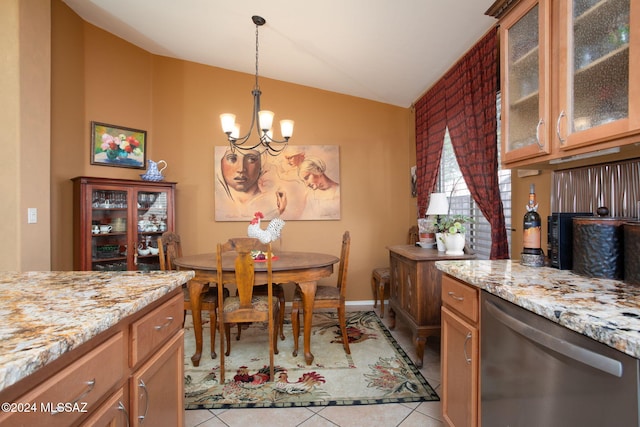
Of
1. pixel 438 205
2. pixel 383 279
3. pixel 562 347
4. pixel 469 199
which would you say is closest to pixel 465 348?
pixel 562 347

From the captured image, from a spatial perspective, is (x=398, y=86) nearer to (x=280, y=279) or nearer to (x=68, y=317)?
(x=280, y=279)

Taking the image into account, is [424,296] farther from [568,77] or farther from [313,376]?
[568,77]

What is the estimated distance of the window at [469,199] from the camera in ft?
7.59

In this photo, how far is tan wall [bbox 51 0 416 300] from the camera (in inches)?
150

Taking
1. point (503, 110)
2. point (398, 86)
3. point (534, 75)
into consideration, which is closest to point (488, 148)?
point (503, 110)

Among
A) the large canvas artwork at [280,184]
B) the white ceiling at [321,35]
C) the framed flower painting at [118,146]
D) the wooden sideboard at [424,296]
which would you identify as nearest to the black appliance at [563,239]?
the wooden sideboard at [424,296]

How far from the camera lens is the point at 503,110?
1691mm

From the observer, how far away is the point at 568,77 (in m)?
1.25

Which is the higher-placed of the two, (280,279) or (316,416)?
(280,279)

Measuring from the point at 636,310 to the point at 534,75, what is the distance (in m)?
1.10

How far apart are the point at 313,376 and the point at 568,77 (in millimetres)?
2296

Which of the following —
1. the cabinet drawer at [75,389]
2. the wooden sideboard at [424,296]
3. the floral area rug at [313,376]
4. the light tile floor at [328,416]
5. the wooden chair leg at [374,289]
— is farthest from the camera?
→ the wooden chair leg at [374,289]

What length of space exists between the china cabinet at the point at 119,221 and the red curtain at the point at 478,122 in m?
3.03

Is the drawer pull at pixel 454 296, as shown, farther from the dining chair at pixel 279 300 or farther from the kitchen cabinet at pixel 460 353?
the dining chair at pixel 279 300
